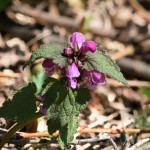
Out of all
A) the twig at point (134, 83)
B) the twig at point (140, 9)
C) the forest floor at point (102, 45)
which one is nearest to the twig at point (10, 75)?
the forest floor at point (102, 45)

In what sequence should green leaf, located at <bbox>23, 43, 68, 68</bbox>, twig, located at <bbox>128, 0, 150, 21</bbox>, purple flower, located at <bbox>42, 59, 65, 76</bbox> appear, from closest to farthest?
green leaf, located at <bbox>23, 43, 68, 68</bbox>, purple flower, located at <bbox>42, 59, 65, 76</bbox>, twig, located at <bbox>128, 0, 150, 21</bbox>

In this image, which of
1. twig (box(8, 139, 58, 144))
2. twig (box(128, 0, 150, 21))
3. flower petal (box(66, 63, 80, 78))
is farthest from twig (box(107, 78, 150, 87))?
flower petal (box(66, 63, 80, 78))

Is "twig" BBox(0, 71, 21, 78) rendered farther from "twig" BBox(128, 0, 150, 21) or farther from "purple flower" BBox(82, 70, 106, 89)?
"twig" BBox(128, 0, 150, 21)

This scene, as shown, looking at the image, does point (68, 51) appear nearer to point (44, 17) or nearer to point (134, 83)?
point (134, 83)

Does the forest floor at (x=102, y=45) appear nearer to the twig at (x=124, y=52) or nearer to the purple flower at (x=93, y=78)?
the twig at (x=124, y=52)

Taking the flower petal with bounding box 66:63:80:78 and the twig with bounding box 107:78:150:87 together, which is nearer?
the flower petal with bounding box 66:63:80:78

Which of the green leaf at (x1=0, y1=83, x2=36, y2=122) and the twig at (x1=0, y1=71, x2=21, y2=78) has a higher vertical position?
the twig at (x1=0, y1=71, x2=21, y2=78)

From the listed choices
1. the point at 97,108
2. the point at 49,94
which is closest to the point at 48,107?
the point at 49,94
